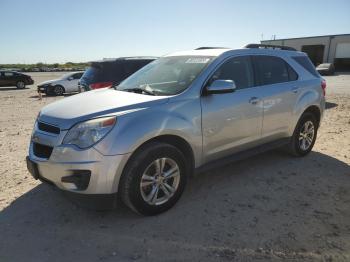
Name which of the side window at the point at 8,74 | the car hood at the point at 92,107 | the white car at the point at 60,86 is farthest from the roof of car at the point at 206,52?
the side window at the point at 8,74

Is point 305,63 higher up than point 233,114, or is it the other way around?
point 305,63

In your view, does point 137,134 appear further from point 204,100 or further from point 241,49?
point 241,49

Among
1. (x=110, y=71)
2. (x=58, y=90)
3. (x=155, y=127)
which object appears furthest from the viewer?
(x=58, y=90)

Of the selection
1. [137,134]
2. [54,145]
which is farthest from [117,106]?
[54,145]

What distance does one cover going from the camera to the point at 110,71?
9000 mm

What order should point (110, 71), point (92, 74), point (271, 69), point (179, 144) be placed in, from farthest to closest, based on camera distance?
point (92, 74), point (110, 71), point (271, 69), point (179, 144)

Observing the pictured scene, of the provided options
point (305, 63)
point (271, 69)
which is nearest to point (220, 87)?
point (271, 69)

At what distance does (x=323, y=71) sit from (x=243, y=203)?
33.0m

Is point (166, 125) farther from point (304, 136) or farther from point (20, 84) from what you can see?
point (20, 84)

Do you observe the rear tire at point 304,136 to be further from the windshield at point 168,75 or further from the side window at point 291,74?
the windshield at point 168,75

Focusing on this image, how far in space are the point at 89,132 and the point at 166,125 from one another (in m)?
0.81

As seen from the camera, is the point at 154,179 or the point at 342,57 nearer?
the point at 154,179

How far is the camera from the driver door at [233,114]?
3.97 meters

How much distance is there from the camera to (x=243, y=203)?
13.1 ft
